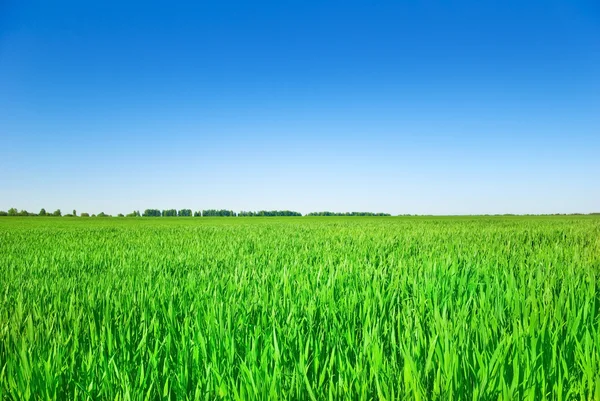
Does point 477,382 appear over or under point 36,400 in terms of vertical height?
over

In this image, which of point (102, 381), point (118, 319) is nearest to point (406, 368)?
point (102, 381)

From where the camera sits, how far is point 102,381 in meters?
1.55

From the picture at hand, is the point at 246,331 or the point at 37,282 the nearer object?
the point at 246,331

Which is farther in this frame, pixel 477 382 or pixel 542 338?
pixel 542 338

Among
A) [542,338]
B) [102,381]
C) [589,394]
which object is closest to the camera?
[589,394]

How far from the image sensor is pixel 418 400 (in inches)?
51.2

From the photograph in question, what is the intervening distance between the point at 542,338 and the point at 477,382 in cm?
69

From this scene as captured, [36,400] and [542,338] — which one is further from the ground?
[542,338]

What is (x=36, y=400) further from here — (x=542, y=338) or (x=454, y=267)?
(x=454, y=267)

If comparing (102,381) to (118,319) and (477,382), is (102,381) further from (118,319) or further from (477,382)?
(477,382)

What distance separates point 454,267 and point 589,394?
281 cm

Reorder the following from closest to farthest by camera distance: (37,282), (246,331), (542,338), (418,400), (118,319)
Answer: (418,400)
(542,338)
(246,331)
(118,319)
(37,282)

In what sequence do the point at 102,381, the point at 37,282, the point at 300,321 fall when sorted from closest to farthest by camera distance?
the point at 102,381, the point at 300,321, the point at 37,282

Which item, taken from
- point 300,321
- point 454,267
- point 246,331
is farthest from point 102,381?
point 454,267
